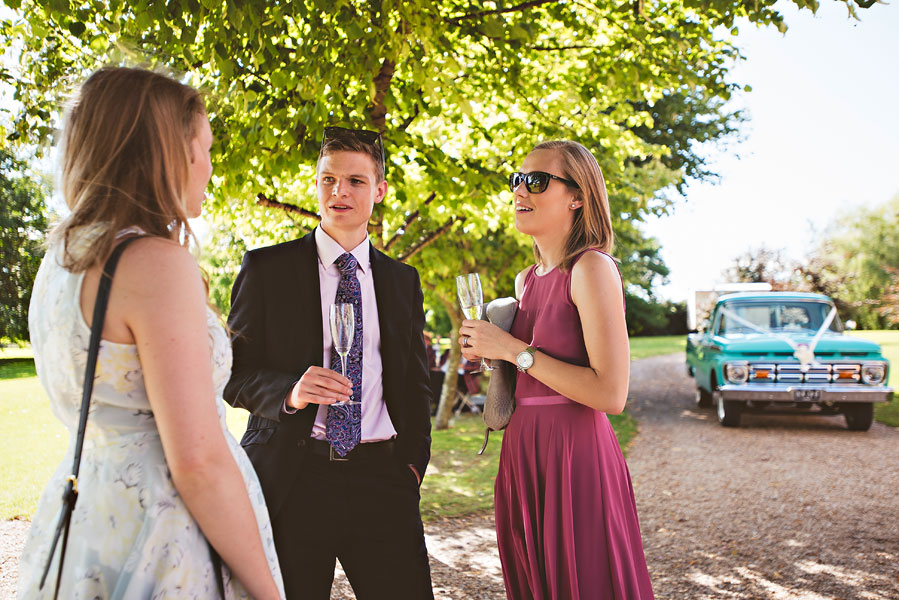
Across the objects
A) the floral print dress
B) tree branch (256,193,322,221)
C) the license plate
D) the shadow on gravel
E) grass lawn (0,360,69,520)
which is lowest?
the shadow on gravel

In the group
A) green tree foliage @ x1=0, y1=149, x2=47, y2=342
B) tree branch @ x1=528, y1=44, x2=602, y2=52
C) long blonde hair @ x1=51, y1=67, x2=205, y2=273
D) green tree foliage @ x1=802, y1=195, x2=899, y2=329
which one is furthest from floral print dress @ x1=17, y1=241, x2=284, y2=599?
green tree foliage @ x1=802, y1=195, x2=899, y2=329

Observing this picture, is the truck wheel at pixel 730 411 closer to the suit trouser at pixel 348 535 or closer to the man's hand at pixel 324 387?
the suit trouser at pixel 348 535

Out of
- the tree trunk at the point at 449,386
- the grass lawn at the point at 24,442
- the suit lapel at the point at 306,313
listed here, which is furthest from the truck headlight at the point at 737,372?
the suit lapel at the point at 306,313

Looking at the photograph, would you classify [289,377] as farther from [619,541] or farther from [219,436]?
[619,541]

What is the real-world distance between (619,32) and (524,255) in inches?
207

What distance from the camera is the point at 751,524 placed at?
677cm

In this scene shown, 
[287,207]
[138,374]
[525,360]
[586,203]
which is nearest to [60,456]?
[287,207]

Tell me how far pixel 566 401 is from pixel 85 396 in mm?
1739

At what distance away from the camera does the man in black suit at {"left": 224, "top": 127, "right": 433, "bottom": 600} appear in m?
2.62

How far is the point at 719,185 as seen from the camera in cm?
2183

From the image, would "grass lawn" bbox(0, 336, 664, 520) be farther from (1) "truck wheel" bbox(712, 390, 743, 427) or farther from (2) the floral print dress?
(2) the floral print dress

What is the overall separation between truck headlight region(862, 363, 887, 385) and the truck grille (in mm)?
81

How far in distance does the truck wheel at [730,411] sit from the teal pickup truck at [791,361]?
16 millimetres

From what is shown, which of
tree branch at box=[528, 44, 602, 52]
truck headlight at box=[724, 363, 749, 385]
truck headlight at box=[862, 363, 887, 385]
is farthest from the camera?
truck headlight at box=[724, 363, 749, 385]
